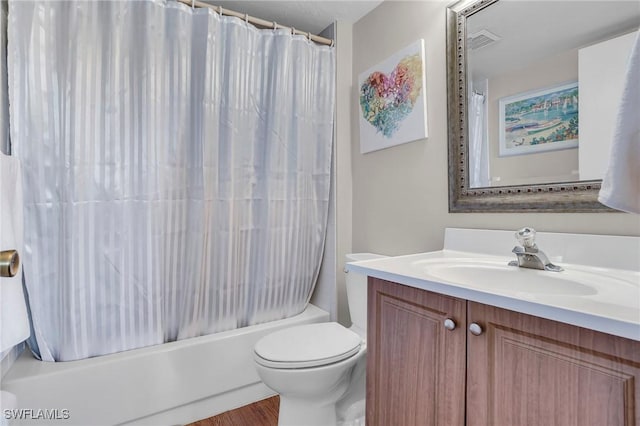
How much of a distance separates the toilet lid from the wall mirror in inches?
29.8

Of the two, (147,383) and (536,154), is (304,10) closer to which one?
(536,154)

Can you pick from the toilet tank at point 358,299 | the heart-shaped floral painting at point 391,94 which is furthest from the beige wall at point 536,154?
the toilet tank at point 358,299

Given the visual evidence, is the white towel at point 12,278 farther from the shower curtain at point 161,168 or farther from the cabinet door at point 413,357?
the cabinet door at point 413,357

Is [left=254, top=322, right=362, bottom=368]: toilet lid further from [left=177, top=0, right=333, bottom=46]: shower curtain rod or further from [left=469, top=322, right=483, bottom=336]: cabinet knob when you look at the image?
[left=177, top=0, right=333, bottom=46]: shower curtain rod

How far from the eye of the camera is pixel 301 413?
1.34 m

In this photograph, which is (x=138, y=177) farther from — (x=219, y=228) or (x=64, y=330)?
(x=64, y=330)

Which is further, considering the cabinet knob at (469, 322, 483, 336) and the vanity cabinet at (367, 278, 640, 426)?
the cabinet knob at (469, 322, 483, 336)

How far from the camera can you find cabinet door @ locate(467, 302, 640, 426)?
58 centimetres

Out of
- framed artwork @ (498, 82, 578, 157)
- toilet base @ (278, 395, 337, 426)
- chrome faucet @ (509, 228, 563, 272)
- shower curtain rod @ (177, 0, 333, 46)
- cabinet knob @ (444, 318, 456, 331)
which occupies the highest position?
shower curtain rod @ (177, 0, 333, 46)

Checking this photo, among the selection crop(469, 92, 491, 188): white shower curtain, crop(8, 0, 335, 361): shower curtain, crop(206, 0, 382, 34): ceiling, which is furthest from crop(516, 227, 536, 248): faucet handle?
crop(206, 0, 382, 34): ceiling

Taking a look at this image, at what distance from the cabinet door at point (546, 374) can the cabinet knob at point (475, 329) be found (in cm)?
1

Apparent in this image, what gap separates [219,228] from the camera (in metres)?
1.71

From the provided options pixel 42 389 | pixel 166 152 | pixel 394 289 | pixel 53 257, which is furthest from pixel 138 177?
pixel 394 289

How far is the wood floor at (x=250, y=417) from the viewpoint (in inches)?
62.2
